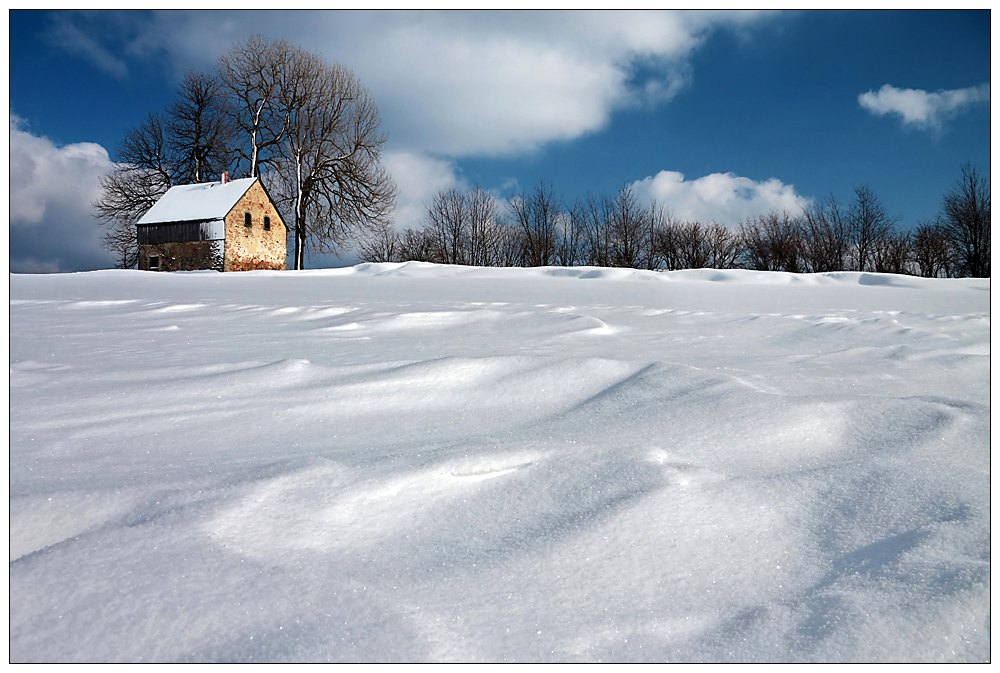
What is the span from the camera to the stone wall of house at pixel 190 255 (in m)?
16.1

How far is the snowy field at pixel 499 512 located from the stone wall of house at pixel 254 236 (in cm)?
1668

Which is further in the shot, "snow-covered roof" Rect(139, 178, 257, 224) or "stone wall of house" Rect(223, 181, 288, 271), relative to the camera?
"stone wall of house" Rect(223, 181, 288, 271)

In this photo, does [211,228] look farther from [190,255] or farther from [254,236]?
[190,255]

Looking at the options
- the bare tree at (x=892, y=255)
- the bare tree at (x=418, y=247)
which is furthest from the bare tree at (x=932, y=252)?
the bare tree at (x=418, y=247)

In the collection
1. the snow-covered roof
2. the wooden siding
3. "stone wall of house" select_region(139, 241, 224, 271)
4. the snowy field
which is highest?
the snow-covered roof

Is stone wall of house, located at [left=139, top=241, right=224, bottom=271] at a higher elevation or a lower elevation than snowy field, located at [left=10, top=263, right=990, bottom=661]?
higher

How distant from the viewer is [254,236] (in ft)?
→ 54.6

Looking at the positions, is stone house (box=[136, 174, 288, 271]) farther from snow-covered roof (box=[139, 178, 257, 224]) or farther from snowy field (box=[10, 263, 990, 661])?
snowy field (box=[10, 263, 990, 661])

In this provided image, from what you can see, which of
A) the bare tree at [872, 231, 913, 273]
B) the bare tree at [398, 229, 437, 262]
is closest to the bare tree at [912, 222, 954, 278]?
the bare tree at [872, 231, 913, 273]

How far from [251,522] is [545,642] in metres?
0.33

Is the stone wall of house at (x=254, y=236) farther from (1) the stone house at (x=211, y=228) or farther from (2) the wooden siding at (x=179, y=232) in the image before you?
(2) the wooden siding at (x=179, y=232)

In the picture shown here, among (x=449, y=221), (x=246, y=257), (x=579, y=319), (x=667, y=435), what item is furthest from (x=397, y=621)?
(x=449, y=221)

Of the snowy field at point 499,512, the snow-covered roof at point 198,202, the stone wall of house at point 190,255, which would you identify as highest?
the snow-covered roof at point 198,202

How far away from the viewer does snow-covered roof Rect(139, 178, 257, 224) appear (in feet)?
51.4
